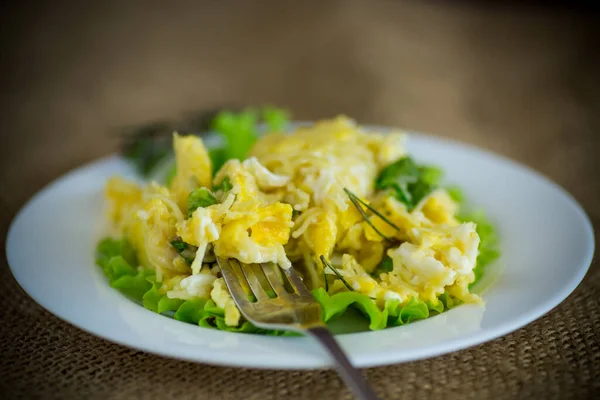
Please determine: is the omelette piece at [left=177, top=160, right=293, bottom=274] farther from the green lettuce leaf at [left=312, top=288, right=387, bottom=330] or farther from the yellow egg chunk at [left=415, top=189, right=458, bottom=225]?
the yellow egg chunk at [left=415, top=189, right=458, bottom=225]

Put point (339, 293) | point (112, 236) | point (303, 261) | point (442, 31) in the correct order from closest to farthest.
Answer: point (339, 293) → point (303, 261) → point (112, 236) → point (442, 31)

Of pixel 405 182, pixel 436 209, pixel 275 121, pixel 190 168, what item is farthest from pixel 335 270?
pixel 275 121

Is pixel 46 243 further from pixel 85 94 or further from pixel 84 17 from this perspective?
pixel 84 17

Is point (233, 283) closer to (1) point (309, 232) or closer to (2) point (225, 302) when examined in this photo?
(2) point (225, 302)

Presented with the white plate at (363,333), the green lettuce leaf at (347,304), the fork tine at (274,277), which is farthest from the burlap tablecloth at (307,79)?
the fork tine at (274,277)

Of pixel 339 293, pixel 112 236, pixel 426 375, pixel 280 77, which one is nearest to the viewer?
pixel 426 375

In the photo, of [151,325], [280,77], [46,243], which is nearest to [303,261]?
[151,325]

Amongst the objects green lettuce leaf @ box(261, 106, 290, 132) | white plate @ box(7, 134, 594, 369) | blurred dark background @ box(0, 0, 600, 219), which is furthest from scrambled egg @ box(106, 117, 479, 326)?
blurred dark background @ box(0, 0, 600, 219)
